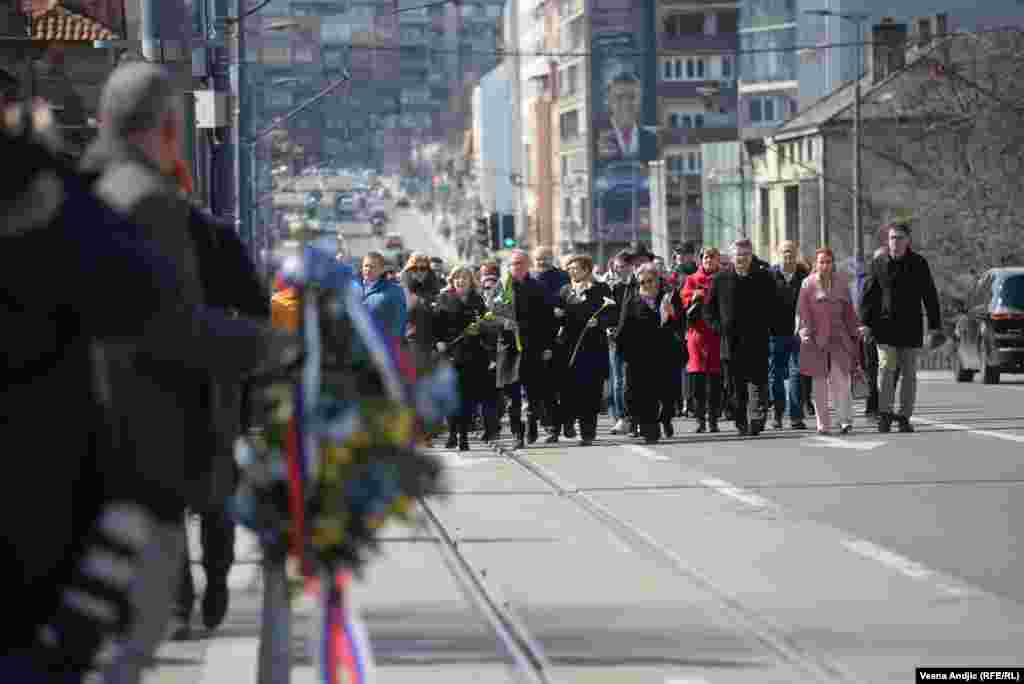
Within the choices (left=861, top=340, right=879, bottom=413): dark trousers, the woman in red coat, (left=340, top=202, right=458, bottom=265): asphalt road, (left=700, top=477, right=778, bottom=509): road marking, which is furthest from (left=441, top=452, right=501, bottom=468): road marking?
(left=340, top=202, right=458, bottom=265): asphalt road

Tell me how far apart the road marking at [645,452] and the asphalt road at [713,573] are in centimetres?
23

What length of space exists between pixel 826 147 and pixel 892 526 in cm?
7971

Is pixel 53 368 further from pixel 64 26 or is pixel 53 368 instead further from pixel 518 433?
pixel 64 26

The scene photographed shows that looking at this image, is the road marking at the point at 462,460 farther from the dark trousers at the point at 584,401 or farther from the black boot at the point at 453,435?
the dark trousers at the point at 584,401

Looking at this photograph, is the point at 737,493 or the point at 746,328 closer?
the point at 737,493

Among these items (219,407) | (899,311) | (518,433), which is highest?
(219,407)

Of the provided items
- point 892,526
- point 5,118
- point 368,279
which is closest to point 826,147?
point 368,279

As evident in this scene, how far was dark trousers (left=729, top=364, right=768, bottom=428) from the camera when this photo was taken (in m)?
22.3

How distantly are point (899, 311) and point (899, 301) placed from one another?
0.13 metres

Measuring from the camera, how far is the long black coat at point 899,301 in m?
21.2

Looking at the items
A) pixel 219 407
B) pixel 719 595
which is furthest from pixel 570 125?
pixel 219 407

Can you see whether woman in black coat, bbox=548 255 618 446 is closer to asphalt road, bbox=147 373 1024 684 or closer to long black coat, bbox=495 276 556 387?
long black coat, bbox=495 276 556 387

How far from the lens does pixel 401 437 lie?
213 inches

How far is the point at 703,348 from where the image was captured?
23453 mm
